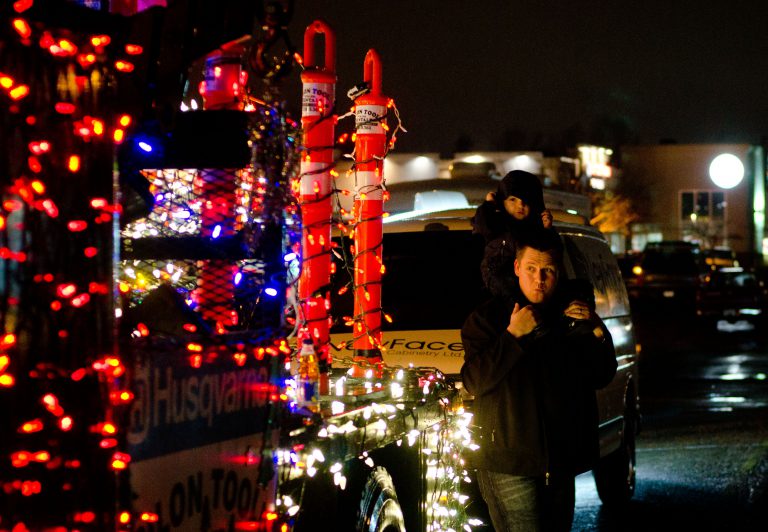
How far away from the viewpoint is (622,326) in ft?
29.8

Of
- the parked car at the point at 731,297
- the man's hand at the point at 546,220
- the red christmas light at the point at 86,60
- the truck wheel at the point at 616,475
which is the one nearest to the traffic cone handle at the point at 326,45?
the man's hand at the point at 546,220

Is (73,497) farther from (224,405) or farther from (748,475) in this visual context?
(748,475)

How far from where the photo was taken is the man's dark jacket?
179 inches

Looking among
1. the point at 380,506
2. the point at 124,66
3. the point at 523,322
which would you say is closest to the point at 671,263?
the point at 523,322

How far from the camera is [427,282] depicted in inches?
298

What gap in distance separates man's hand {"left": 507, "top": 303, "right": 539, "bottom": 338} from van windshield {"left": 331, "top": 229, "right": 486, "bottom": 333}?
2.60m

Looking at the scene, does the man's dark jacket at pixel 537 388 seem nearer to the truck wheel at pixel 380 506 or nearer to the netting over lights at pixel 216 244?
the truck wheel at pixel 380 506

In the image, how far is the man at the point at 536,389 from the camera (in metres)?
4.55

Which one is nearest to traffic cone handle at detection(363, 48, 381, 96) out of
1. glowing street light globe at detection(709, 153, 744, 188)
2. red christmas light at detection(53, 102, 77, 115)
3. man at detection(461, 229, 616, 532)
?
man at detection(461, 229, 616, 532)

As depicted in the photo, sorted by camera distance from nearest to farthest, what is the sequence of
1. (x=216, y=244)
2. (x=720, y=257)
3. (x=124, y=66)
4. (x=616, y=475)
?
(x=124, y=66) → (x=216, y=244) → (x=616, y=475) → (x=720, y=257)

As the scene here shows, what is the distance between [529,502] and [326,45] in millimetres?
2182

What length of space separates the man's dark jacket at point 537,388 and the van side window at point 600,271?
2.78 meters

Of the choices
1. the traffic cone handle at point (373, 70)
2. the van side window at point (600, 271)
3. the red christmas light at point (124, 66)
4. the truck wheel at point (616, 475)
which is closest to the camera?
the red christmas light at point (124, 66)

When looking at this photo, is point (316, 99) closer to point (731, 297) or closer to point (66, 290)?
point (66, 290)
